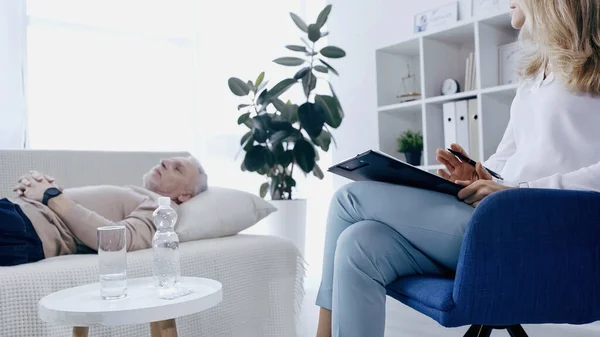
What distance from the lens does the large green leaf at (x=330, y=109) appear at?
310 centimetres

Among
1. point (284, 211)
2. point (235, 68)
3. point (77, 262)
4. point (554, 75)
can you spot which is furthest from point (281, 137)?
point (554, 75)

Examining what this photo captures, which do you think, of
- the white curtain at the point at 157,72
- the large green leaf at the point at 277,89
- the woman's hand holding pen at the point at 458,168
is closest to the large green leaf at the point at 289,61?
the large green leaf at the point at 277,89

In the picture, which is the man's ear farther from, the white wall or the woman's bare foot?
the white wall

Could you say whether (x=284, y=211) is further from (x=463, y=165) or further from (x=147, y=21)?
(x=463, y=165)

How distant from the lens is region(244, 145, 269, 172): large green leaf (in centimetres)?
302

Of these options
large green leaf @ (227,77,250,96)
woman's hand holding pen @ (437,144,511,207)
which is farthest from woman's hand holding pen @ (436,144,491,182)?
large green leaf @ (227,77,250,96)

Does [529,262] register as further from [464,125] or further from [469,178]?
[464,125]

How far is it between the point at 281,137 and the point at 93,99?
1.18m

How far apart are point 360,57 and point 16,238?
2.62 meters

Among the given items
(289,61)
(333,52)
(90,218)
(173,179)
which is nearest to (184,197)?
(173,179)

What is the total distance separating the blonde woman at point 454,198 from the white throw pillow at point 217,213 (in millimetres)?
712

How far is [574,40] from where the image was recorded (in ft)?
4.11

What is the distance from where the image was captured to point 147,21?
3471 millimetres

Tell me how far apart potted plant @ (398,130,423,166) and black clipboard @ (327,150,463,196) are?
5.63 feet
